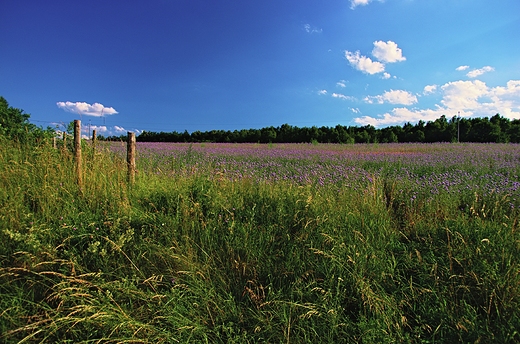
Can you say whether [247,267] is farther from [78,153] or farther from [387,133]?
[387,133]

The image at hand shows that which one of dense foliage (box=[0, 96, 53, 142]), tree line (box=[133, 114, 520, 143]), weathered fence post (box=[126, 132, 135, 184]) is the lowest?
weathered fence post (box=[126, 132, 135, 184])

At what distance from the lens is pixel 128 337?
71.2 inches

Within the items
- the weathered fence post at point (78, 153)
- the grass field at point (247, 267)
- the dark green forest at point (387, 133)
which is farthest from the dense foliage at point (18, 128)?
the dark green forest at point (387, 133)

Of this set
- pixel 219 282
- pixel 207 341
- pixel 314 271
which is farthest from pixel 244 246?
pixel 207 341

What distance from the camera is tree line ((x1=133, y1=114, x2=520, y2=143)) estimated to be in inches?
1378

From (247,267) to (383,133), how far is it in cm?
4896

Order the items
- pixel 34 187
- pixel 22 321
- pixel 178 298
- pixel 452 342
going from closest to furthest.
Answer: pixel 452 342, pixel 22 321, pixel 178 298, pixel 34 187

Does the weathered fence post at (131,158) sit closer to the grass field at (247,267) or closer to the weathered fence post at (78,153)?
the grass field at (247,267)

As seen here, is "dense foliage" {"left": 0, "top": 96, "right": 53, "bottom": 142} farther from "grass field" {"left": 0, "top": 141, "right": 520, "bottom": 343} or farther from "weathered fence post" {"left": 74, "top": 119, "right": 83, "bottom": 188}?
"grass field" {"left": 0, "top": 141, "right": 520, "bottom": 343}

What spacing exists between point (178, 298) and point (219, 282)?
39 cm

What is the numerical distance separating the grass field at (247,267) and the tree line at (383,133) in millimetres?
29082

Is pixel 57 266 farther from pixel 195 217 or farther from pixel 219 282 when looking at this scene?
pixel 219 282

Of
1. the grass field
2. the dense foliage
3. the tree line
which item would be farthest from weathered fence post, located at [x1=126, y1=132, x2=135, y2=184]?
the tree line

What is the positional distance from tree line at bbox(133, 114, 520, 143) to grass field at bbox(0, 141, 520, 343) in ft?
Result: 95.4
